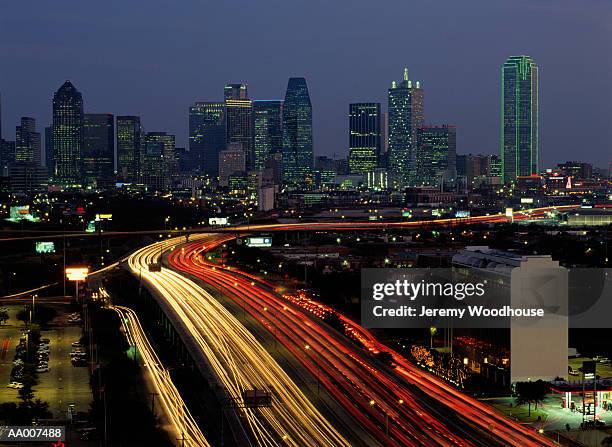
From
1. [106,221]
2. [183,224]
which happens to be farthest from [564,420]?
[183,224]

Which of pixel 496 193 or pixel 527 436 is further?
pixel 496 193

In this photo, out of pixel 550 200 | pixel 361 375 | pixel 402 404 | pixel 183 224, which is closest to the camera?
pixel 402 404

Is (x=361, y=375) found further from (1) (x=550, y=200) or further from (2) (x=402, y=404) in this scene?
(1) (x=550, y=200)

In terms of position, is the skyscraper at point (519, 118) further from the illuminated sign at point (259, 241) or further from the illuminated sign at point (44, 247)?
the illuminated sign at point (44, 247)

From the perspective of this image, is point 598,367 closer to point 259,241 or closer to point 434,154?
point 259,241

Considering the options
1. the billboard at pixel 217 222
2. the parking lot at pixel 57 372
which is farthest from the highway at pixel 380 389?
the billboard at pixel 217 222

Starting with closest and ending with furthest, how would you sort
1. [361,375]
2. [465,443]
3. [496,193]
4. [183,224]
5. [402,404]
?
1. [465,443]
2. [402,404]
3. [361,375]
4. [183,224]
5. [496,193]
